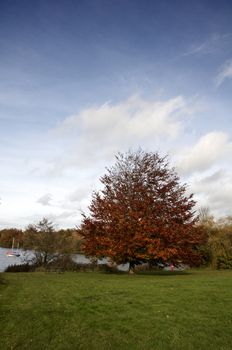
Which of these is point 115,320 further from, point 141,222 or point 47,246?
point 47,246

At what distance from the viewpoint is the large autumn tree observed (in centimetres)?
2353

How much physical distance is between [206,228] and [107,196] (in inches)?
893

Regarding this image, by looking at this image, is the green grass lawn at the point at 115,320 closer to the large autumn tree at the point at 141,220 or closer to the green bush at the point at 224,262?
the large autumn tree at the point at 141,220

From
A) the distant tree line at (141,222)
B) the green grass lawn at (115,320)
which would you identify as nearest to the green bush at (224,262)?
the distant tree line at (141,222)

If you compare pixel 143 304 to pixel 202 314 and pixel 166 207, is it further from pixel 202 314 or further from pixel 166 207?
pixel 166 207

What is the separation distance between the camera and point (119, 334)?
7723 millimetres

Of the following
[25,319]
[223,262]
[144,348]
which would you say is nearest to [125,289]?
[25,319]

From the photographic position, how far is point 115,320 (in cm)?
898

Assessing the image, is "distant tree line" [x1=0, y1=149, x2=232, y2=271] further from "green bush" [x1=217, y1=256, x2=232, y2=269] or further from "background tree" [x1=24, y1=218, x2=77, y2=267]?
"green bush" [x1=217, y1=256, x2=232, y2=269]

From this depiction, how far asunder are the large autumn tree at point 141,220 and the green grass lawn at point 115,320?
9.67m

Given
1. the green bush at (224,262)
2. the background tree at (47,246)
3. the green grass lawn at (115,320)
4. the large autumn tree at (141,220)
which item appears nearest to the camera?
the green grass lawn at (115,320)

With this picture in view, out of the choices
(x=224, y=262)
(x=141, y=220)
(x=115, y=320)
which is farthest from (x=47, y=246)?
(x=115, y=320)

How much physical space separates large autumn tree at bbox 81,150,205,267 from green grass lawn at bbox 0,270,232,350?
31.7 ft

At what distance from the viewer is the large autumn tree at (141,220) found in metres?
23.5
